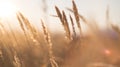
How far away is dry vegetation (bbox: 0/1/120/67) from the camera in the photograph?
5.79 feet

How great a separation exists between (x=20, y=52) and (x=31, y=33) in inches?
8.2

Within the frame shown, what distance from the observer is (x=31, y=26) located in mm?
1884

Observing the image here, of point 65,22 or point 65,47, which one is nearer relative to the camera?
point 65,22

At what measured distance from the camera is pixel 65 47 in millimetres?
1968

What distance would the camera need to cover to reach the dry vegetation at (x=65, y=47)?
1765 mm

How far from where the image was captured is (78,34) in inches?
73.9

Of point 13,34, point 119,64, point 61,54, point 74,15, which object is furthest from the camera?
point 13,34

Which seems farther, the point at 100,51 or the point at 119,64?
the point at 100,51

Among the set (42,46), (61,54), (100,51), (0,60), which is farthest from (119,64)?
(0,60)

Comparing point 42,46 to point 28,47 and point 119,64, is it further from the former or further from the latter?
point 119,64

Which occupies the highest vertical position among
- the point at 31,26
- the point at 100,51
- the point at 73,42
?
the point at 31,26

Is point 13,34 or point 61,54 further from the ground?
point 13,34

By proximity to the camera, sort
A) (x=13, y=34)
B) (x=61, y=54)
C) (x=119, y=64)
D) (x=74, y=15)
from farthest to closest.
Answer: (x=13, y=34) < (x=61, y=54) < (x=74, y=15) < (x=119, y=64)

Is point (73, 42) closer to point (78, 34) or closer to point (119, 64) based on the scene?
point (78, 34)
